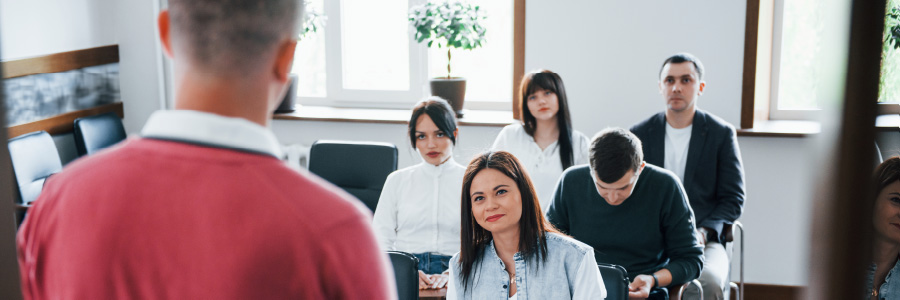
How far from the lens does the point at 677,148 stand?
11.0 feet

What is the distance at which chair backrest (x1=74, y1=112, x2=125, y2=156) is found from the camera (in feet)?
14.2

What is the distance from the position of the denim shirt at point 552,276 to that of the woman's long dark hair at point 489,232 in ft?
0.09

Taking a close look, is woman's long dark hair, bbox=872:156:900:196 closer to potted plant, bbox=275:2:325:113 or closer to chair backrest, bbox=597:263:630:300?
chair backrest, bbox=597:263:630:300

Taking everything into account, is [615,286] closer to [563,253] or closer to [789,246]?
[563,253]

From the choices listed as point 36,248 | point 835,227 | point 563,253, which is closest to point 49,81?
point 563,253

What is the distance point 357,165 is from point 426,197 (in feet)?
1.39

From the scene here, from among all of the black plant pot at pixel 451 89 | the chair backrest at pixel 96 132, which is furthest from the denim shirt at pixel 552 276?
the chair backrest at pixel 96 132

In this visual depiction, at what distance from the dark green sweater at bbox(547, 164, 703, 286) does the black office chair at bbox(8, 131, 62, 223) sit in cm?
264

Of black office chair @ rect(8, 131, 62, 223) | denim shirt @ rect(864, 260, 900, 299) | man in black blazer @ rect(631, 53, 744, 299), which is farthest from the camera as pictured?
black office chair @ rect(8, 131, 62, 223)

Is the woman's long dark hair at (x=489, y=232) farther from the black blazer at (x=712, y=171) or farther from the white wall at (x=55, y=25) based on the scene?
the white wall at (x=55, y=25)

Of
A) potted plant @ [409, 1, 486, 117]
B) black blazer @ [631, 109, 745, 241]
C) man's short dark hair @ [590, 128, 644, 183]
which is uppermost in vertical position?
potted plant @ [409, 1, 486, 117]

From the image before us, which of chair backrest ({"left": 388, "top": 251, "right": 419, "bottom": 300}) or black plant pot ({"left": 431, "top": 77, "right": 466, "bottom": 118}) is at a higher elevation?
black plant pot ({"left": 431, "top": 77, "right": 466, "bottom": 118})

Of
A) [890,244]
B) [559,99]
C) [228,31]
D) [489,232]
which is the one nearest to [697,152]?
[559,99]

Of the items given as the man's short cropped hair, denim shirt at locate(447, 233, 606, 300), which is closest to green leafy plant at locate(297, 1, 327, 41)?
denim shirt at locate(447, 233, 606, 300)
